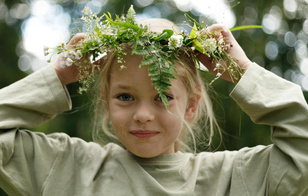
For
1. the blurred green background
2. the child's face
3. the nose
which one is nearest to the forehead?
the child's face

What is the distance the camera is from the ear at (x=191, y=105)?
2.26 m

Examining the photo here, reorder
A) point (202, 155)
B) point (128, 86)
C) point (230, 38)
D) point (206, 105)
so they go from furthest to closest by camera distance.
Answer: point (206, 105) → point (202, 155) → point (230, 38) → point (128, 86)

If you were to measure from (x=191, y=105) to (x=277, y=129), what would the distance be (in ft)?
1.72

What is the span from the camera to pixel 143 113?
1934 millimetres

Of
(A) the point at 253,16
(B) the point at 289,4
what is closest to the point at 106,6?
(A) the point at 253,16

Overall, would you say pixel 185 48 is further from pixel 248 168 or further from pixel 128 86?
pixel 248 168

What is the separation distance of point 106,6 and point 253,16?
2.57 m

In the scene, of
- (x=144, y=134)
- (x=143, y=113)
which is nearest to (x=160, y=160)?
(x=144, y=134)

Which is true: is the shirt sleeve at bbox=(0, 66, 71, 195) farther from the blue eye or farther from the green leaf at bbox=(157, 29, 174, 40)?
the green leaf at bbox=(157, 29, 174, 40)

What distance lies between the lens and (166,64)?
1845mm

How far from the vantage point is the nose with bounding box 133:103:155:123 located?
194 centimetres

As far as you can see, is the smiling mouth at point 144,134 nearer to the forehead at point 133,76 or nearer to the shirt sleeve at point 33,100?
the forehead at point 133,76

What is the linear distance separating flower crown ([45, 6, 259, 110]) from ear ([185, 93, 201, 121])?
26 centimetres

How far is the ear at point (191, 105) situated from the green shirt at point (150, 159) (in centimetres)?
24
